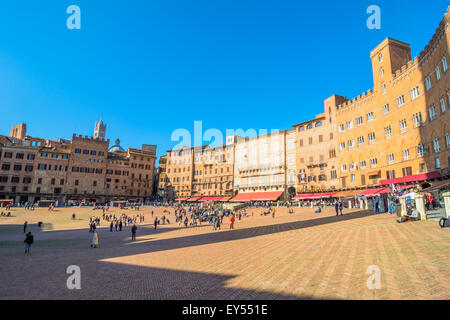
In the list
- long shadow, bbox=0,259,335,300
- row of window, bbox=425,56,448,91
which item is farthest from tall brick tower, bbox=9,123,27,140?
row of window, bbox=425,56,448,91

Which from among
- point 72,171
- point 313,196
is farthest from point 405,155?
point 72,171

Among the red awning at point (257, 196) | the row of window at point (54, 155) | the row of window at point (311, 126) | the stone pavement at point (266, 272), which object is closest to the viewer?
the stone pavement at point (266, 272)

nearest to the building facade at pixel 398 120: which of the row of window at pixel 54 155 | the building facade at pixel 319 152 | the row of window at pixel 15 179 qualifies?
the building facade at pixel 319 152

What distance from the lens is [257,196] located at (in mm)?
55062

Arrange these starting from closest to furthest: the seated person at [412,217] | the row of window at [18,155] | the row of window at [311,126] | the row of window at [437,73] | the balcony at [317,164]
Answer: the seated person at [412,217], the row of window at [437,73], the balcony at [317,164], the row of window at [311,126], the row of window at [18,155]

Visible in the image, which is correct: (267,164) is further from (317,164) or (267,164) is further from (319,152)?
(319,152)

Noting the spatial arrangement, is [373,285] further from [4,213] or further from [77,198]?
[77,198]

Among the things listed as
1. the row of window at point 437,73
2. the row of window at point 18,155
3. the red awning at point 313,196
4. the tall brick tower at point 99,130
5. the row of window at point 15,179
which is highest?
the tall brick tower at point 99,130

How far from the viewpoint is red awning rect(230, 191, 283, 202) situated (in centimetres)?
5197

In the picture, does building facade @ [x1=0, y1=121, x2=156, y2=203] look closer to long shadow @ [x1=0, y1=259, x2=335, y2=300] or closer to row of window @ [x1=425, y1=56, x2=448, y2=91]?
long shadow @ [x1=0, y1=259, x2=335, y2=300]

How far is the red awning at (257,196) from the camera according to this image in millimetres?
51969

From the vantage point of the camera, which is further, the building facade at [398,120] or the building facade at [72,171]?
the building facade at [72,171]

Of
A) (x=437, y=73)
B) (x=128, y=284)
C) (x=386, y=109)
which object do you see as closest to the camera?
(x=128, y=284)

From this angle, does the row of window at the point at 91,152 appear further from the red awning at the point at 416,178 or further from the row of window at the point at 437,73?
the row of window at the point at 437,73
